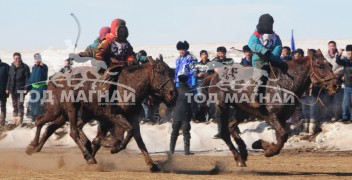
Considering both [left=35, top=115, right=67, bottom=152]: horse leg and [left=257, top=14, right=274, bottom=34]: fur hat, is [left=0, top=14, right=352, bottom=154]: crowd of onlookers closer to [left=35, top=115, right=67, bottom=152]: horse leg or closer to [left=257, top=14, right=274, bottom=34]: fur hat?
[left=257, top=14, right=274, bottom=34]: fur hat

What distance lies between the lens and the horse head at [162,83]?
16.2m

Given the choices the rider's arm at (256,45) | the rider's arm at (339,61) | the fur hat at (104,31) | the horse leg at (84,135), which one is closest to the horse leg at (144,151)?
the horse leg at (84,135)

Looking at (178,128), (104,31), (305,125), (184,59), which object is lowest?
(305,125)

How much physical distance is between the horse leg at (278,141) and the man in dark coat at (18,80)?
482 inches

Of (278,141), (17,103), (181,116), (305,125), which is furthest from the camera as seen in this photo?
(17,103)

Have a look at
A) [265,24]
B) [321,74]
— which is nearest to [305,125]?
[265,24]

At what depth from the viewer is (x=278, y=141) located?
15.9 metres

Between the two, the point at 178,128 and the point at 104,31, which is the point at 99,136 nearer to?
the point at 104,31

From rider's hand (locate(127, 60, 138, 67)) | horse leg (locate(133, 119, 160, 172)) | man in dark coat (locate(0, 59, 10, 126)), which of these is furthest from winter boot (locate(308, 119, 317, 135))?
man in dark coat (locate(0, 59, 10, 126))

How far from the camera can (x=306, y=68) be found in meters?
16.5

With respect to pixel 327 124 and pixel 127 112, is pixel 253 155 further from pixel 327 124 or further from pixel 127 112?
pixel 127 112

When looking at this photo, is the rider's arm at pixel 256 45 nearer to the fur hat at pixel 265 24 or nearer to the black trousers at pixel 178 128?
the fur hat at pixel 265 24

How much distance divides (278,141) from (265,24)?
92.5 inches

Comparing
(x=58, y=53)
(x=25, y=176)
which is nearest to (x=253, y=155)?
(x=25, y=176)
